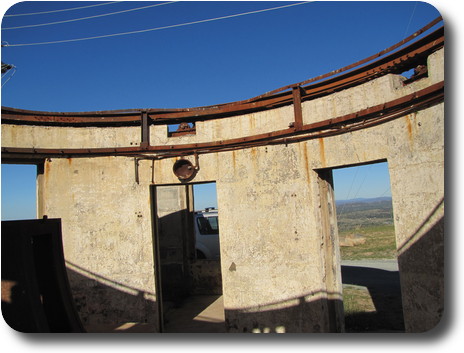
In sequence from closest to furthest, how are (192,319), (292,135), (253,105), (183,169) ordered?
(292,135)
(253,105)
(183,169)
(192,319)

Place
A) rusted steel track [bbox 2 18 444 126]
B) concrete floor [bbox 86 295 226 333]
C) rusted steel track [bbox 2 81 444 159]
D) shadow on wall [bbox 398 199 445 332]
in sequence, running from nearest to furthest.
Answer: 1. shadow on wall [bbox 398 199 445 332]
2. rusted steel track [bbox 2 81 444 159]
3. rusted steel track [bbox 2 18 444 126]
4. concrete floor [bbox 86 295 226 333]

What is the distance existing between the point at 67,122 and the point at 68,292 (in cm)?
314

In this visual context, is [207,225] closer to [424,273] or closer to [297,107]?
[297,107]

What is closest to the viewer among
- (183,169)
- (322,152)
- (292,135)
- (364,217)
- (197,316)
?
(322,152)

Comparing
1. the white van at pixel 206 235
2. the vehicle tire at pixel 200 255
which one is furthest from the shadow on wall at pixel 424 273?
the vehicle tire at pixel 200 255

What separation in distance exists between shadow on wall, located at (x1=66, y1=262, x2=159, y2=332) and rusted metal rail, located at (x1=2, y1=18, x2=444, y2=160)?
210 centimetres

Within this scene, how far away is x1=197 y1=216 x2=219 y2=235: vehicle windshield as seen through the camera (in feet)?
31.2

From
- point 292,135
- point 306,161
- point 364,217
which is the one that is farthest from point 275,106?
point 364,217

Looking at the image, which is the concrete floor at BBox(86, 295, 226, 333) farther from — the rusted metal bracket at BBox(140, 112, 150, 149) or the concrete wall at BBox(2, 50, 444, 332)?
the rusted metal bracket at BBox(140, 112, 150, 149)

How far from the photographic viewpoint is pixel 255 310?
4852mm

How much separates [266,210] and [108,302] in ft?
9.89

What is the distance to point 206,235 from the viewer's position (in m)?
9.43

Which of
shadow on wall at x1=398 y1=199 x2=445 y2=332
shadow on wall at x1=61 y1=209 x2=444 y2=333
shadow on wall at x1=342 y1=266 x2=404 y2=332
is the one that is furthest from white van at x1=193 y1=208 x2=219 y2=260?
shadow on wall at x1=398 y1=199 x2=445 y2=332

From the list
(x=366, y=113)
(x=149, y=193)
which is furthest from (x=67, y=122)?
(x=366, y=113)
